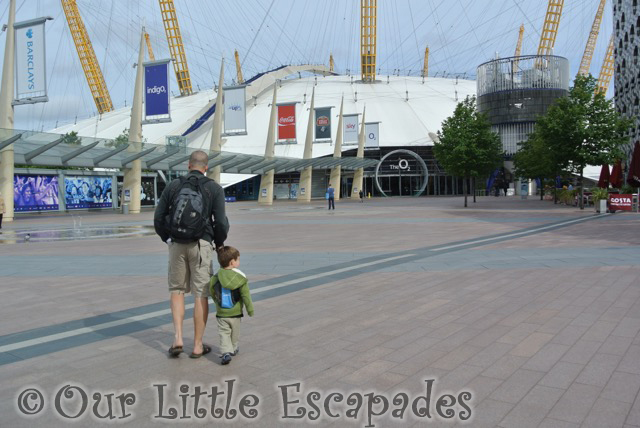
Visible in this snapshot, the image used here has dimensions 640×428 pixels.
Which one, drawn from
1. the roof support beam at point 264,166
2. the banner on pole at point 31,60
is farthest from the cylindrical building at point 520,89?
the banner on pole at point 31,60

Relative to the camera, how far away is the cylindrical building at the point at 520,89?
2963 inches

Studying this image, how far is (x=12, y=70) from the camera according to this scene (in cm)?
2750

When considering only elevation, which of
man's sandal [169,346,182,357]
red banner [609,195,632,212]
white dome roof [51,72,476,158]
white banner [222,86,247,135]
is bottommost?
man's sandal [169,346,182,357]

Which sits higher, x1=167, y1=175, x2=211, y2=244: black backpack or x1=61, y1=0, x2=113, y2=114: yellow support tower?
x1=61, y1=0, x2=113, y2=114: yellow support tower

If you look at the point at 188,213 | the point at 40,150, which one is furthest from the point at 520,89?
the point at 188,213

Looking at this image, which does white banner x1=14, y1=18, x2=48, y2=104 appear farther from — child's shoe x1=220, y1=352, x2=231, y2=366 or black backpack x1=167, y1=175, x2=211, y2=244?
child's shoe x1=220, y1=352, x2=231, y2=366

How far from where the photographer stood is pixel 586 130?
26781 millimetres

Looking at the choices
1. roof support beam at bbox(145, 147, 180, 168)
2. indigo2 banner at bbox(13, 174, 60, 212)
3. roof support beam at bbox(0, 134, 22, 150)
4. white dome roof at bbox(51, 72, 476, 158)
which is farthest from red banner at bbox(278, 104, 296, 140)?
roof support beam at bbox(0, 134, 22, 150)

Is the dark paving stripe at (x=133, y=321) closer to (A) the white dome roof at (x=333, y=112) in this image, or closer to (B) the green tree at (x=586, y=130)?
(B) the green tree at (x=586, y=130)

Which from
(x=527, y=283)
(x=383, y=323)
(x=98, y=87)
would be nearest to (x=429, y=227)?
(x=527, y=283)

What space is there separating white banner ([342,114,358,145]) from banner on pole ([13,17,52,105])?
3488cm

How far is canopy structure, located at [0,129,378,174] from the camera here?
2641 cm

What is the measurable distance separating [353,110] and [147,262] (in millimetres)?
65727

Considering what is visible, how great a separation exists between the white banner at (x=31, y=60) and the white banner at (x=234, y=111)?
1453 cm
